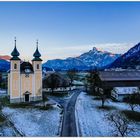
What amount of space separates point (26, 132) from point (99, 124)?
4237mm

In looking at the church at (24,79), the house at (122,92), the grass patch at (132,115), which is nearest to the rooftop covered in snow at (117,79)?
the house at (122,92)

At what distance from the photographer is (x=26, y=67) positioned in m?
22.8

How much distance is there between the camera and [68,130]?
42.5ft

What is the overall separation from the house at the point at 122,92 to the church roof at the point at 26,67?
27.0ft

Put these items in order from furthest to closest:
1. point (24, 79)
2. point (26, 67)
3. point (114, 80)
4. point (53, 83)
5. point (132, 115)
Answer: point (53, 83) < point (114, 80) < point (26, 67) < point (24, 79) < point (132, 115)

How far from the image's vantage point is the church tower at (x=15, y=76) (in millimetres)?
21750

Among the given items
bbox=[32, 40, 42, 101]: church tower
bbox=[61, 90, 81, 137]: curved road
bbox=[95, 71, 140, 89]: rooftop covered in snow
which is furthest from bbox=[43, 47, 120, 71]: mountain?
bbox=[61, 90, 81, 137]: curved road

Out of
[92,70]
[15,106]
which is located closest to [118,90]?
[92,70]

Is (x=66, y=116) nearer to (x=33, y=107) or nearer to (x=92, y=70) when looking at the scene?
(x=33, y=107)

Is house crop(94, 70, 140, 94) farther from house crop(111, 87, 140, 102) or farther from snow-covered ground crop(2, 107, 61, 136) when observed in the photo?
snow-covered ground crop(2, 107, 61, 136)

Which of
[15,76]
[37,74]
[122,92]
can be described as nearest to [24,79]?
[15,76]

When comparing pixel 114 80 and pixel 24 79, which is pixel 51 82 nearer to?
pixel 24 79

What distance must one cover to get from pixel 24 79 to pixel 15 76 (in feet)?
2.80

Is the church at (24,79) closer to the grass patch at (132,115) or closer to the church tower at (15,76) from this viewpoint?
the church tower at (15,76)
